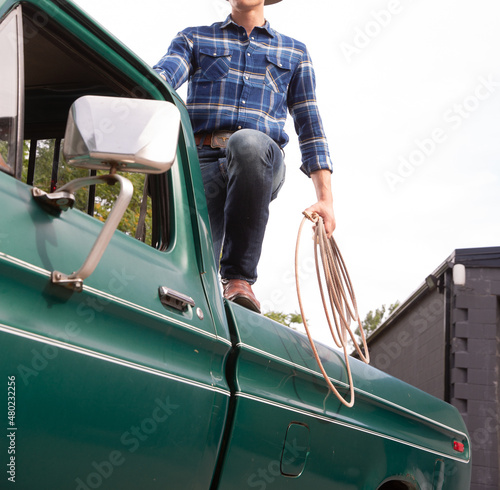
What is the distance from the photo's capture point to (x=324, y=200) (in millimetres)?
2619

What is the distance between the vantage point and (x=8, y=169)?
135cm

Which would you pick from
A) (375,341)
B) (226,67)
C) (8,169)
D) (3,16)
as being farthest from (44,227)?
(375,341)

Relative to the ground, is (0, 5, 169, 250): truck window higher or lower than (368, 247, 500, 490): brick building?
higher

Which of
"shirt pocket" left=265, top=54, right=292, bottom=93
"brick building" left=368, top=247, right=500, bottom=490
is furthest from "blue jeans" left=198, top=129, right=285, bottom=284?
"brick building" left=368, top=247, right=500, bottom=490

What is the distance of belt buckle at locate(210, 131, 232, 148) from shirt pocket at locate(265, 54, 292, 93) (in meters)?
0.31

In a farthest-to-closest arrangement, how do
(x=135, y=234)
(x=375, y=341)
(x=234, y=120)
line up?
(x=375, y=341) → (x=234, y=120) → (x=135, y=234)

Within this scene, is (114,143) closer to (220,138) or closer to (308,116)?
(220,138)

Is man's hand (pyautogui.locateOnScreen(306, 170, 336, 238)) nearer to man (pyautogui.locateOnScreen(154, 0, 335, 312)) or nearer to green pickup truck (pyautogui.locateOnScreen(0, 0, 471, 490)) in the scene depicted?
man (pyautogui.locateOnScreen(154, 0, 335, 312))

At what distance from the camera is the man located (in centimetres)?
222

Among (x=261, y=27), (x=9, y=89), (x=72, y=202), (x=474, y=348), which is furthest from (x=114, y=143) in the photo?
(x=474, y=348)

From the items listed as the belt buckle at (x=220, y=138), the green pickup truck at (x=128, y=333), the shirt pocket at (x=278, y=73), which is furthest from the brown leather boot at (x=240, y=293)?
the shirt pocket at (x=278, y=73)

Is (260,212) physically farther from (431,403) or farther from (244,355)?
(431,403)

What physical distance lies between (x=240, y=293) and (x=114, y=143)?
107cm

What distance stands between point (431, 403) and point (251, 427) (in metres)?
1.13
